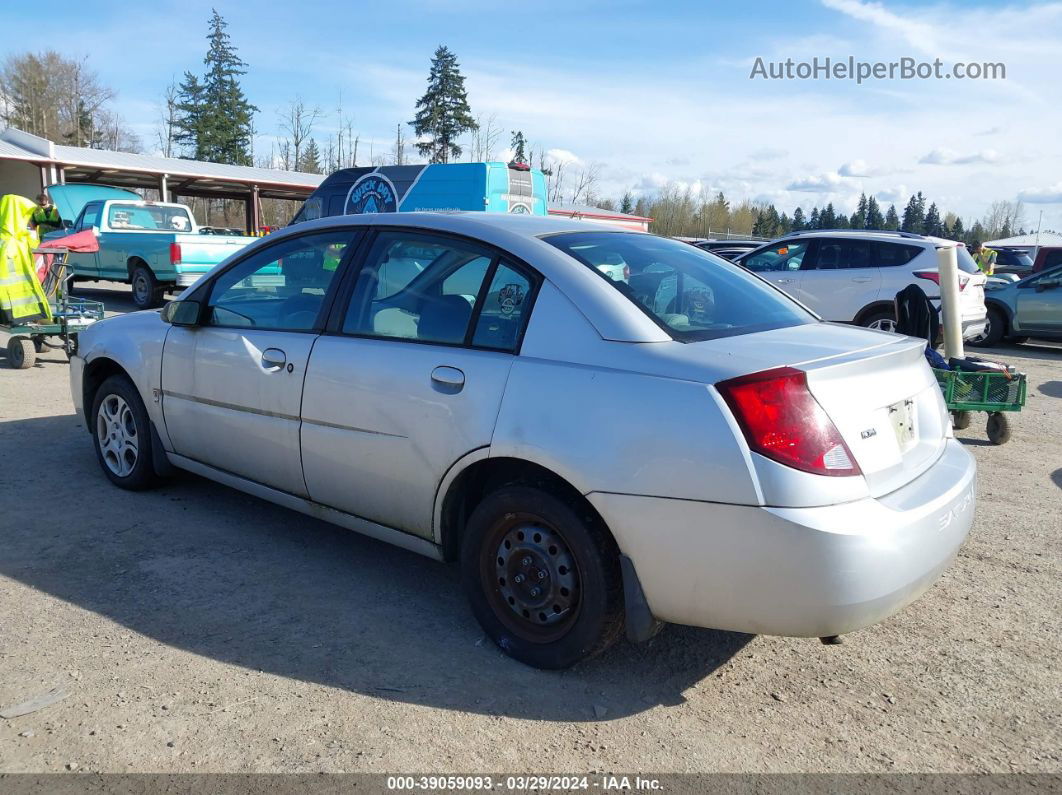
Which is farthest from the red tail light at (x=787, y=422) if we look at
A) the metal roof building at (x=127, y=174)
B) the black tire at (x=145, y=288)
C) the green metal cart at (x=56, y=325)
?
the metal roof building at (x=127, y=174)

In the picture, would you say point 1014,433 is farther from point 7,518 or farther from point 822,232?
point 7,518

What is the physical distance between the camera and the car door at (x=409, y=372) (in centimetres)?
324

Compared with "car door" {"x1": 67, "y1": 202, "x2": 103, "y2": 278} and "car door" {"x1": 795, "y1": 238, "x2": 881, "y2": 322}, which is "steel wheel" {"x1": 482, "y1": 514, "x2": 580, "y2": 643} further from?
"car door" {"x1": 67, "y1": 202, "x2": 103, "y2": 278}

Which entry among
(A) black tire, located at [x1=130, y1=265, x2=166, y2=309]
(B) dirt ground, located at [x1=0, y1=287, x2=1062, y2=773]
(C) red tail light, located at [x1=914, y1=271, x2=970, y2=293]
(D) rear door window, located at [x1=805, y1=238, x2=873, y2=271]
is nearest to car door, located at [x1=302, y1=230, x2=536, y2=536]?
(B) dirt ground, located at [x1=0, y1=287, x2=1062, y2=773]

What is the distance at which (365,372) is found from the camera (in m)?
3.56

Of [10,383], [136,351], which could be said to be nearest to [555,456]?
[136,351]

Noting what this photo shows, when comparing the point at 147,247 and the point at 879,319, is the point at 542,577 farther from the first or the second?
the point at 147,247

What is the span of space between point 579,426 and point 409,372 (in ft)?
2.84

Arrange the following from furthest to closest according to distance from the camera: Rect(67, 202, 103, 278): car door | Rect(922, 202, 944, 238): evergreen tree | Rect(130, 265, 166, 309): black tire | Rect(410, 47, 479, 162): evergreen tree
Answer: Rect(922, 202, 944, 238): evergreen tree < Rect(410, 47, 479, 162): evergreen tree < Rect(67, 202, 103, 278): car door < Rect(130, 265, 166, 309): black tire

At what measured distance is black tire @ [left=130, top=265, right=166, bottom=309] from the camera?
14719 millimetres

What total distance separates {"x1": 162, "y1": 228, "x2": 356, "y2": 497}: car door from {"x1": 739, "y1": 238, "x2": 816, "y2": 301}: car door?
9157mm

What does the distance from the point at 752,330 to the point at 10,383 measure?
25.7 feet

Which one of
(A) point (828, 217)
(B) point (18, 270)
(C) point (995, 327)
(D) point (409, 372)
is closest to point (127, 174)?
(B) point (18, 270)

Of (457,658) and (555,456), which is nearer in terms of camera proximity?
(555,456)
